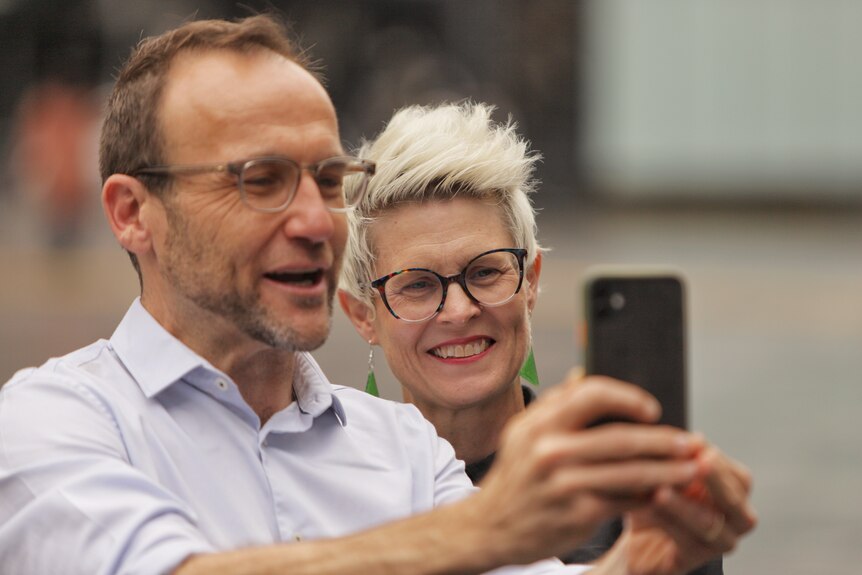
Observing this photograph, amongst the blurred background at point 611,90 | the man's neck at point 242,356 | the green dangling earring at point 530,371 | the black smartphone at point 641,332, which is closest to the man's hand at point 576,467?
the black smartphone at point 641,332

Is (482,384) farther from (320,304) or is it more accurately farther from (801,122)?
(801,122)

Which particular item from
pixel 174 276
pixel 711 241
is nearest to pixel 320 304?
pixel 174 276

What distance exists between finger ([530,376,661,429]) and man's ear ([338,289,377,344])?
1805 mm

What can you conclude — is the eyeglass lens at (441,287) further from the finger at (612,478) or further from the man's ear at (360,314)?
the finger at (612,478)

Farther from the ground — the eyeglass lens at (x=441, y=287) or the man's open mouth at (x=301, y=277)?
the man's open mouth at (x=301, y=277)

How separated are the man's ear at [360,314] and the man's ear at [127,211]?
108 centimetres

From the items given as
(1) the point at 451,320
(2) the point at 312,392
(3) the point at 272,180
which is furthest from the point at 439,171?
(3) the point at 272,180

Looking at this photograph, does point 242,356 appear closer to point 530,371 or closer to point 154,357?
point 154,357

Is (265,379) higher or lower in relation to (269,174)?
lower

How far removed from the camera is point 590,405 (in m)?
1.63

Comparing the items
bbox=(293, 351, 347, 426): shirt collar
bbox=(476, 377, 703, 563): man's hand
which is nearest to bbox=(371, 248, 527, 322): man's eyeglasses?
bbox=(293, 351, 347, 426): shirt collar

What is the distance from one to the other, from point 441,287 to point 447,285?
0.05 feet

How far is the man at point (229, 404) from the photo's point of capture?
1.91 m

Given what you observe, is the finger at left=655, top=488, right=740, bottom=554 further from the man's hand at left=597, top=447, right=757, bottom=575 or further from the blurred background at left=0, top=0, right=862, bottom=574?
the blurred background at left=0, top=0, right=862, bottom=574
